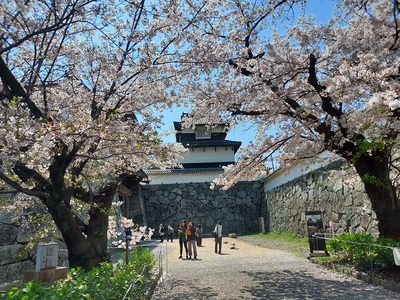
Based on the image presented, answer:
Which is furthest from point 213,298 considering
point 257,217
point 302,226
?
point 257,217

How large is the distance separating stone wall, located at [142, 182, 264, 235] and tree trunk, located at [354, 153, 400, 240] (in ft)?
57.8

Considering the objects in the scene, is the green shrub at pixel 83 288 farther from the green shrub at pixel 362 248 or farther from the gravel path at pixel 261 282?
the green shrub at pixel 362 248

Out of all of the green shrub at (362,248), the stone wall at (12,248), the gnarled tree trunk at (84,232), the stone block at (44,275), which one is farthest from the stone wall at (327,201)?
the stone wall at (12,248)

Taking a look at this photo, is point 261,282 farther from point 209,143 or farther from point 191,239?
point 209,143

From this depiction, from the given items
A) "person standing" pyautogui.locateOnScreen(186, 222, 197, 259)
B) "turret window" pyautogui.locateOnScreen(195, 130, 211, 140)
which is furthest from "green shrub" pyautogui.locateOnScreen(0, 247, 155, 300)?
"turret window" pyautogui.locateOnScreen(195, 130, 211, 140)

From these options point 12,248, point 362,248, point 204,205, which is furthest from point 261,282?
point 204,205

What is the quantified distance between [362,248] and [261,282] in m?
2.41

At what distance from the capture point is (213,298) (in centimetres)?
623

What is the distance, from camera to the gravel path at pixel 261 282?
245 inches

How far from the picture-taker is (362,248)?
7723mm

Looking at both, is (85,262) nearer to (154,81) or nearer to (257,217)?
(154,81)

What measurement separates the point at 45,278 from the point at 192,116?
5.85 metres

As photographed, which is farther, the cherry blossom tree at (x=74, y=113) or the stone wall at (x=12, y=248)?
the stone wall at (x=12, y=248)

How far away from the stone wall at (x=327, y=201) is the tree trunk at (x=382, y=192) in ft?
2.53
